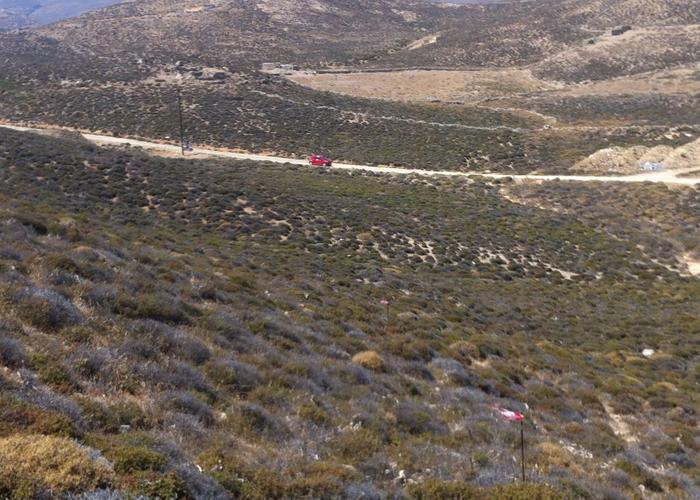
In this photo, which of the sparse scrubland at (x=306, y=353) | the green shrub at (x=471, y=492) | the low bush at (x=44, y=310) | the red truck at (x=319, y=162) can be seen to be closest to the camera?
the sparse scrubland at (x=306, y=353)

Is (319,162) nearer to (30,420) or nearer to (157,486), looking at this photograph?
(30,420)

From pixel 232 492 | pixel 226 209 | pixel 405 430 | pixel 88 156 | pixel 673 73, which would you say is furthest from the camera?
pixel 673 73

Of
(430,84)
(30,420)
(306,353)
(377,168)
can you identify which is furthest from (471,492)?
(430,84)

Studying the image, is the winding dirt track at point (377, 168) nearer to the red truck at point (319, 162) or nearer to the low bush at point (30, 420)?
the red truck at point (319, 162)

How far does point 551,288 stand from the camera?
90.5 ft

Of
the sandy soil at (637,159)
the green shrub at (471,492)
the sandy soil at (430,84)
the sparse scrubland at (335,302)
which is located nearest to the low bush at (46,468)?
the sparse scrubland at (335,302)

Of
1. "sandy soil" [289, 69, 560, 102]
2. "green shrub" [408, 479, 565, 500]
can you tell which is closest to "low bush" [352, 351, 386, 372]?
"green shrub" [408, 479, 565, 500]

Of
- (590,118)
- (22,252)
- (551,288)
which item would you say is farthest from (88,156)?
(590,118)

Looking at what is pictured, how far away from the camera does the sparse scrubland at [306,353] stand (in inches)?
266

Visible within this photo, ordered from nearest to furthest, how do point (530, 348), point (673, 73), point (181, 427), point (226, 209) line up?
point (181, 427)
point (530, 348)
point (226, 209)
point (673, 73)

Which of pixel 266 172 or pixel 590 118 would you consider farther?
pixel 590 118

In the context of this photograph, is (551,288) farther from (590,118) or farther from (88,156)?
(590,118)

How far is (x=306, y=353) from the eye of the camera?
39.5 ft

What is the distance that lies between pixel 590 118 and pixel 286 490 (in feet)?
237
